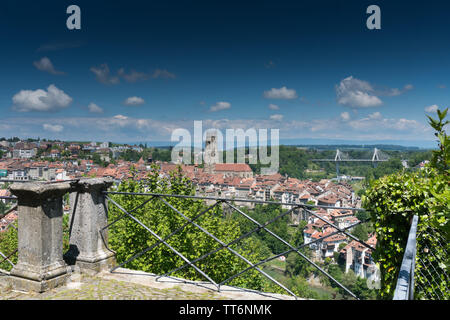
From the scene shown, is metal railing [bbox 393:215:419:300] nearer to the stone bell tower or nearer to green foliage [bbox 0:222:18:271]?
green foliage [bbox 0:222:18:271]

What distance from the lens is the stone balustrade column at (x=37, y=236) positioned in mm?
3164

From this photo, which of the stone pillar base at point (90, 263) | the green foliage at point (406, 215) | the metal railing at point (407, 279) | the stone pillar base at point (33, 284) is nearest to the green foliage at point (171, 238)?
the stone pillar base at point (90, 263)

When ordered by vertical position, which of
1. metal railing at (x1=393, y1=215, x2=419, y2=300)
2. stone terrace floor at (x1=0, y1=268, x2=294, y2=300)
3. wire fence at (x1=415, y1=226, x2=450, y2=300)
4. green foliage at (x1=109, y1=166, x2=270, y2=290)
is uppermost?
metal railing at (x1=393, y1=215, x2=419, y2=300)

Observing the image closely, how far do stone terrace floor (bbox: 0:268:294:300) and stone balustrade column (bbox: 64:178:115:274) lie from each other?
0.51 feet

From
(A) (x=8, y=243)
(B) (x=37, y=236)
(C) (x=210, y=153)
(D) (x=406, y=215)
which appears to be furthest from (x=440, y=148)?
(C) (x=210, y=153)

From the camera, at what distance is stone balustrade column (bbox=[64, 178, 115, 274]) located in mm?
3703

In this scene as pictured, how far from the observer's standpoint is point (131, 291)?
10.8ft

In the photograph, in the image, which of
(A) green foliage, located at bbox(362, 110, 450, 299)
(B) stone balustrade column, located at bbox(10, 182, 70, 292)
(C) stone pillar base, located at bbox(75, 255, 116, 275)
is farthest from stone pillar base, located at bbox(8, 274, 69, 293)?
(A) green foliage, located at bbox(362, 110, 450, 299)

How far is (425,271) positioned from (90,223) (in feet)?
10.8

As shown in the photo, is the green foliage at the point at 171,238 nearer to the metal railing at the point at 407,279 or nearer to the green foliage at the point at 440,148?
the green foliage at the point at 440,148

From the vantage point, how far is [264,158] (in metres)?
103

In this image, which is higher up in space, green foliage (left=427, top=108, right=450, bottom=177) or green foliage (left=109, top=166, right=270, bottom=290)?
green foliage (left=427, top=108, right=450, bottom=177)

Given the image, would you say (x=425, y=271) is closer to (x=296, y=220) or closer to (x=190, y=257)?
(x=190, y=257)

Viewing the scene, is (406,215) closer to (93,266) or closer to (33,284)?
(93,266)
